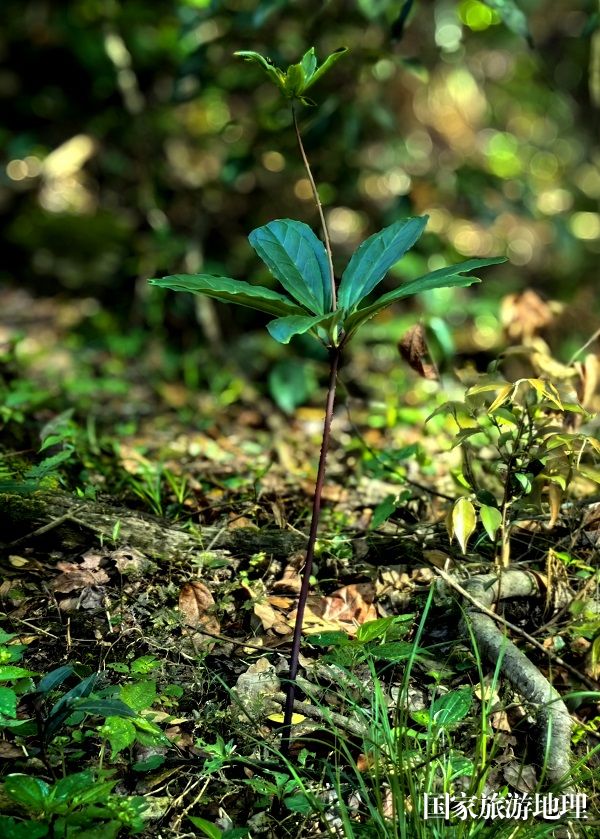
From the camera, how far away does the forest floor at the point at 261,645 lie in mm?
1329

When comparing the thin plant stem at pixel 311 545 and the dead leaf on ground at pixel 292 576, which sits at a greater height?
the thin plant stem at pixel 311 545

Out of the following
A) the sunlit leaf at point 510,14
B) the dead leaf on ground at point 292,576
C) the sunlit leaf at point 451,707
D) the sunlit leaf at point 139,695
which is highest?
the sunlit leaf at point 510,14

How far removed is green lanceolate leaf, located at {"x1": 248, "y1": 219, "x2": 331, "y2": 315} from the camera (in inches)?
55.4

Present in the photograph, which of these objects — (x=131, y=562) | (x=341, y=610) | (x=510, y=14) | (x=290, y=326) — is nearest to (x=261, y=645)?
(x=341, y=610)

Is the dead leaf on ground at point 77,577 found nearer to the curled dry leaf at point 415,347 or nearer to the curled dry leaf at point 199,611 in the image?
the curled dry leaf at point 199,611

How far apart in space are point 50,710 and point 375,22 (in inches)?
120

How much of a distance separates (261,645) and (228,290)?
85cm

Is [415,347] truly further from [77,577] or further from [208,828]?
[208,828]

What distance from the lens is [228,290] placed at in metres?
1.26

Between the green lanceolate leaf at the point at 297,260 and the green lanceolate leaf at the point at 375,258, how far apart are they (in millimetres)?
42

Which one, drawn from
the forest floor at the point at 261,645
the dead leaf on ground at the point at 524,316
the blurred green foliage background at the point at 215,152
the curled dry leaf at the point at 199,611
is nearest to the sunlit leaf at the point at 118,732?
the forest floor at the point at 261,645

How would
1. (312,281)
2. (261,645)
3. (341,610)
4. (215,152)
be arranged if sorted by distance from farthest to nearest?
(215,152)
(341,610)
(261,645)
(312,281)

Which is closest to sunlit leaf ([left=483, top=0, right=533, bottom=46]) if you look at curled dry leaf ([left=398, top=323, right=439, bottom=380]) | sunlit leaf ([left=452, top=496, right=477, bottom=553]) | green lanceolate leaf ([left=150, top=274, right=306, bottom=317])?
curled dry leaf ([left=398, top=323, right=439, bottom=380])

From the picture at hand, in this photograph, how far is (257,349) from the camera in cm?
346
